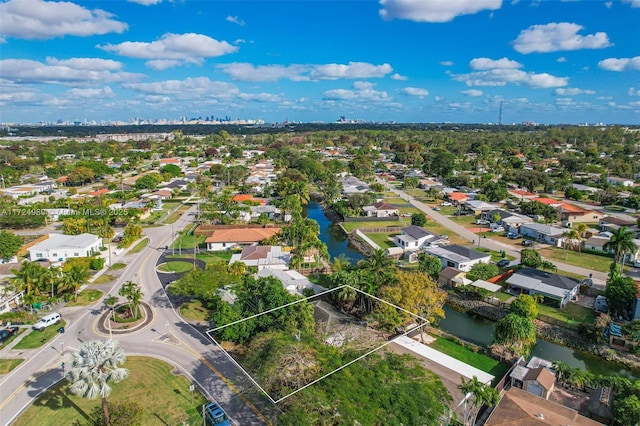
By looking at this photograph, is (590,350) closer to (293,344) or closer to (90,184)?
(293,344)

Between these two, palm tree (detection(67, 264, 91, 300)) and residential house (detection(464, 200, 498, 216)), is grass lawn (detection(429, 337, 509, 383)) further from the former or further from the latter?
residential house (detection(464, 200, 498, 216))

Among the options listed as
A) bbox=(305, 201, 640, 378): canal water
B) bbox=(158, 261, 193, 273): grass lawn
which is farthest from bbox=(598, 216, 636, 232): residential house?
bbox=(158, 261, 193, 273): grass lawn

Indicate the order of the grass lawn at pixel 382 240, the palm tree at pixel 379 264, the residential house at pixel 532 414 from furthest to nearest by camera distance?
1. the grass lawn at pixel 382 240
2. the palm tree at pixel 379 264
3. the residential house at pixel 532 414

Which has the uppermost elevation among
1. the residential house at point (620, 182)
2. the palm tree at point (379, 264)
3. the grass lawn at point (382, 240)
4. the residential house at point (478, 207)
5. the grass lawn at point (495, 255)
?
the residential house at point (620, 182)

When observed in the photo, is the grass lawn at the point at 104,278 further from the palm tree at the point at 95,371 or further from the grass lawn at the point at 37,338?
the palm tree at the point at 95,371

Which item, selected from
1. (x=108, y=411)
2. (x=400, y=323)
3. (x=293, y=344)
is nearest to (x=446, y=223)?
(x=400, y=323)

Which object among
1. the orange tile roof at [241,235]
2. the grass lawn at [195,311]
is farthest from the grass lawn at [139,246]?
the grass lawn at [195,311]

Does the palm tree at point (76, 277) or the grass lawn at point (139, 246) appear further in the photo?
the grass lawn at point (139, 246)

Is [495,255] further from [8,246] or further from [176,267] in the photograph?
[8,246]
